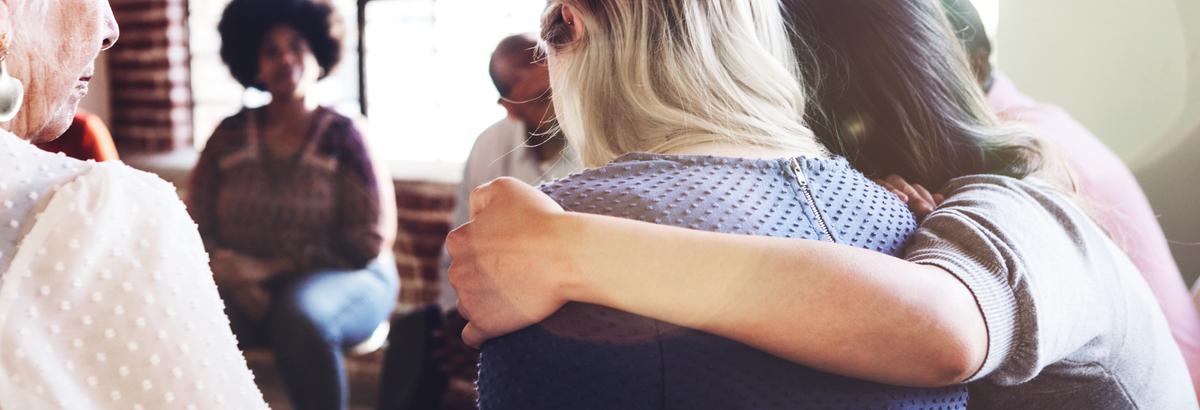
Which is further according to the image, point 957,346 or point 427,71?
point 427,71

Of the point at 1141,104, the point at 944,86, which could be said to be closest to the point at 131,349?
the point at 944,86

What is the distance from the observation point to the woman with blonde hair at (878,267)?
23.2 inches

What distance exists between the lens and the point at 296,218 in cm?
233

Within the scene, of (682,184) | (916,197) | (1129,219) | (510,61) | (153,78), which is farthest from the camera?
(153,78)

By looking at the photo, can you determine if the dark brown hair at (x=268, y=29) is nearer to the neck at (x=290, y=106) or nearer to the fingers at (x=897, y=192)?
the neck at (x=290, y=106)

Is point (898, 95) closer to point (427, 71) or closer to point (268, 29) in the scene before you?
point (268, 29)

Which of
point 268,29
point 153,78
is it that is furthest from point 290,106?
→ point 153,78

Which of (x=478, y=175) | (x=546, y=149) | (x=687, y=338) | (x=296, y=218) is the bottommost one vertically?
(x=296, y=218)

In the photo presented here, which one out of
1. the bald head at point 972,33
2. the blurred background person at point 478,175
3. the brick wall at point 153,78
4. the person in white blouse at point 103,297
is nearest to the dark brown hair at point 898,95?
the bald head at point 972,33

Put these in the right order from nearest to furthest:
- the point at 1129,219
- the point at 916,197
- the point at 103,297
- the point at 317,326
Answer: the point at 103,297 → the point at 916,197 → the point at 1129,219 → the point at 317,326

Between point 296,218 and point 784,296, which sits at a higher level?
point 784,296

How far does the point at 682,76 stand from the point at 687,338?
0.72 ft

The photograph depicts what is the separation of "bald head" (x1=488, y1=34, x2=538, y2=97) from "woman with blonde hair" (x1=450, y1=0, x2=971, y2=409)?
130 cm

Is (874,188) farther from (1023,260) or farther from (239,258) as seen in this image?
(239,258)
